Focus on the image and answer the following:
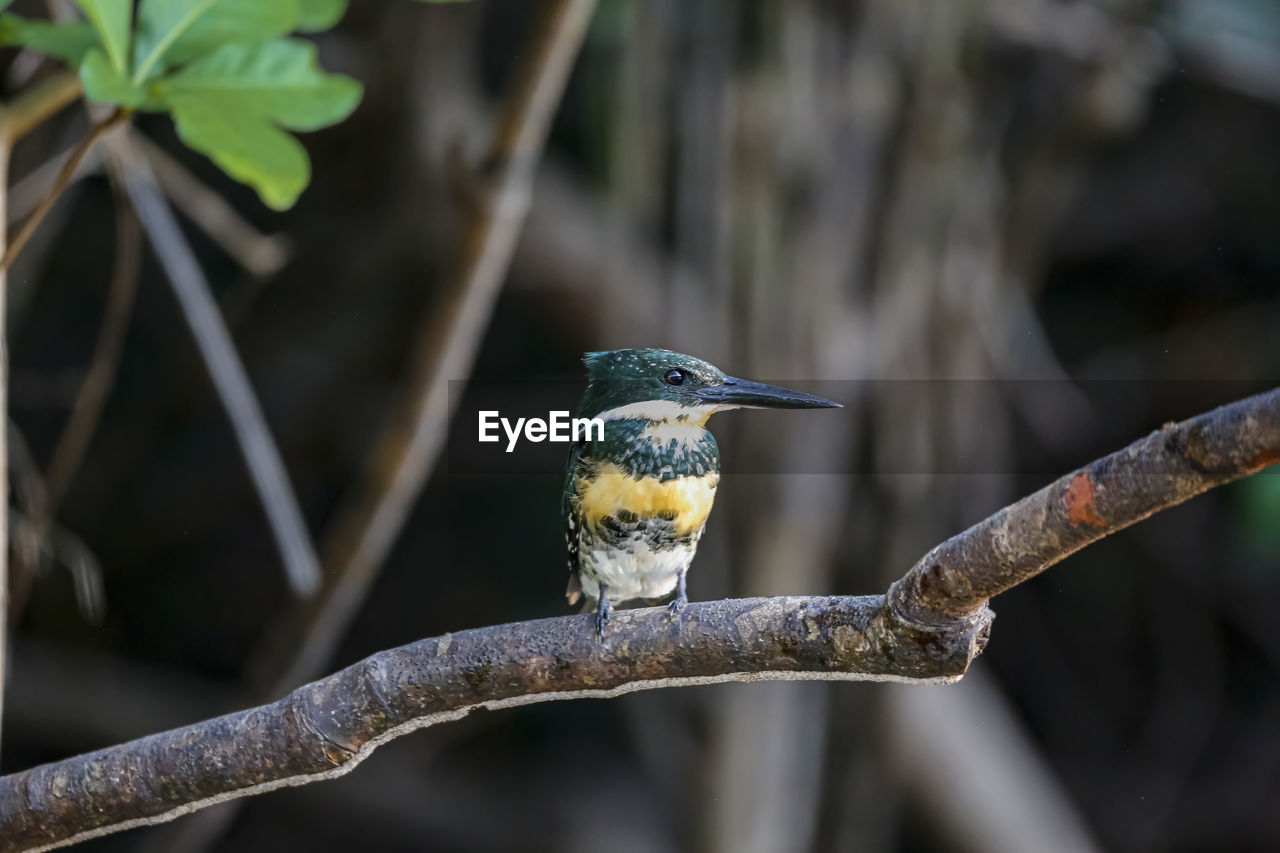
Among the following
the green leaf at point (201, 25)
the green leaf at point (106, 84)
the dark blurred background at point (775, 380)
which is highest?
the green leaf at point (201, 25)

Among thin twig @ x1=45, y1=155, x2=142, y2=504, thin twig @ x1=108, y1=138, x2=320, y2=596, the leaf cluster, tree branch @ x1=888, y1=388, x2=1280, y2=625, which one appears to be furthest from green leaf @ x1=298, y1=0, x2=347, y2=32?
tree branch @ x1=888, y1=388, x2=1280, y2=625

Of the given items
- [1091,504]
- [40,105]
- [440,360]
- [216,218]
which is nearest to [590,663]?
[1091,504]

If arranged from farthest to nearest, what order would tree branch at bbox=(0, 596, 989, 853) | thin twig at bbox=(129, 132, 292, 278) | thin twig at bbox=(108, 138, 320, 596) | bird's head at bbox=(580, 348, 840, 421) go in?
1. thin twig at bbox=(129, 132, 292, 278)
2. thin twig at bbox=(108, 138, 320, 596)
3. bird's head at bbox=(580, 348, 840, 421)
4. tree branch at bbox=(0, 596, 989, 853)

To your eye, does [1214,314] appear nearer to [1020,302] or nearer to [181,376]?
[1020,302]

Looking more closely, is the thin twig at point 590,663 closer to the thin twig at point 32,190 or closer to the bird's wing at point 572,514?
the bird's wing at point 572,514

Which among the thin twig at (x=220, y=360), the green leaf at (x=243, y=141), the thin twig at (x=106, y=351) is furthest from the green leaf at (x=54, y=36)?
the thin twig at (x=220, y=360)

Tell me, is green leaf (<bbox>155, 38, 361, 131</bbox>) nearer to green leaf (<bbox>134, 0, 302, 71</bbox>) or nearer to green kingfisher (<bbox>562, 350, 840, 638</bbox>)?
green leaf (<bbox>134, 0, 302, 71</bbox>)

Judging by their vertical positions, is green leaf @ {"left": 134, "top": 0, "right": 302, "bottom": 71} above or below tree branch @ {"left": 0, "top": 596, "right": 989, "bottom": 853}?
above

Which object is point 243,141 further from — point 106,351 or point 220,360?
point 220,360

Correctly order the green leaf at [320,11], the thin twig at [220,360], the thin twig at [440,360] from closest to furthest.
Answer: the green leaf at [320,11], the thin twig at [440,360], the thin twig at [220,360]
